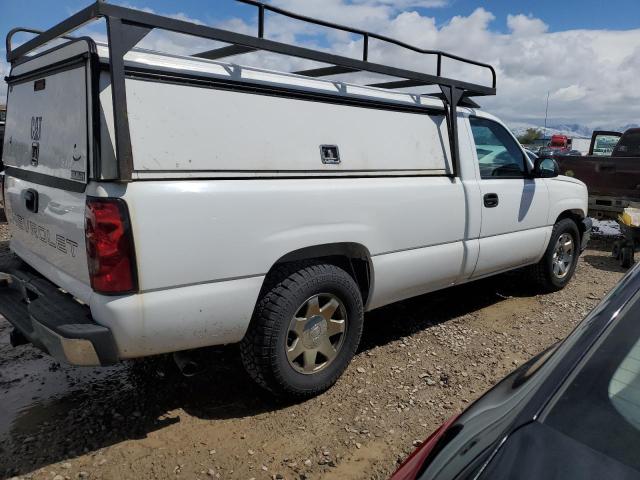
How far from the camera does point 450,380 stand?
364 centimetres

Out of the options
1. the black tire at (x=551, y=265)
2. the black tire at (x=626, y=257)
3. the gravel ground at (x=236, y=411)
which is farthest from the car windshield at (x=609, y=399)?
the black tire at (x=626, y=257)

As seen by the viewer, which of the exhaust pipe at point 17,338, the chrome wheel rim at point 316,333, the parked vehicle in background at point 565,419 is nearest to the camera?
the parked vehicle in background at point 565,419

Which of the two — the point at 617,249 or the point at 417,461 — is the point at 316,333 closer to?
the point at 417,461

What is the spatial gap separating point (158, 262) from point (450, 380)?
218 cm

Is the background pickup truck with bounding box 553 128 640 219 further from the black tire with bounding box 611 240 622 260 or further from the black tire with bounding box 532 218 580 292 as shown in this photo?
the black tire with bounding box 532 218 580 292

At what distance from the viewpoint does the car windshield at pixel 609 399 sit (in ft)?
4.10

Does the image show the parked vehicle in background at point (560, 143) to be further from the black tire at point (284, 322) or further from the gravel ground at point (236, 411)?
the black tire at point (284, 322)

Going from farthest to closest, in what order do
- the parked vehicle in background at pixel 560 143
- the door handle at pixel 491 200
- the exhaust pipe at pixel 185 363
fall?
the parked vehicle in background at pixel 560 143, the door handle at pixel 491 200, the exhaust pipe at pixel 185 363

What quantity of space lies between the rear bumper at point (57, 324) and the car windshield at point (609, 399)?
1.96m

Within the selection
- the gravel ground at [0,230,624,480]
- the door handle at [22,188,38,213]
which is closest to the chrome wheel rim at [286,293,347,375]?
the gravel ground at [0,230,624,480]

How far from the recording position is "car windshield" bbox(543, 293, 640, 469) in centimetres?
125

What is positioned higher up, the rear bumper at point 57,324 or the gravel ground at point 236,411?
the rear bumper at point 57,324

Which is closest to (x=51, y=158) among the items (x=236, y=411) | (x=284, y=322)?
(x=284, y=322)

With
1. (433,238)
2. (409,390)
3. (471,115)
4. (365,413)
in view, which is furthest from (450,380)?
(471,115)
